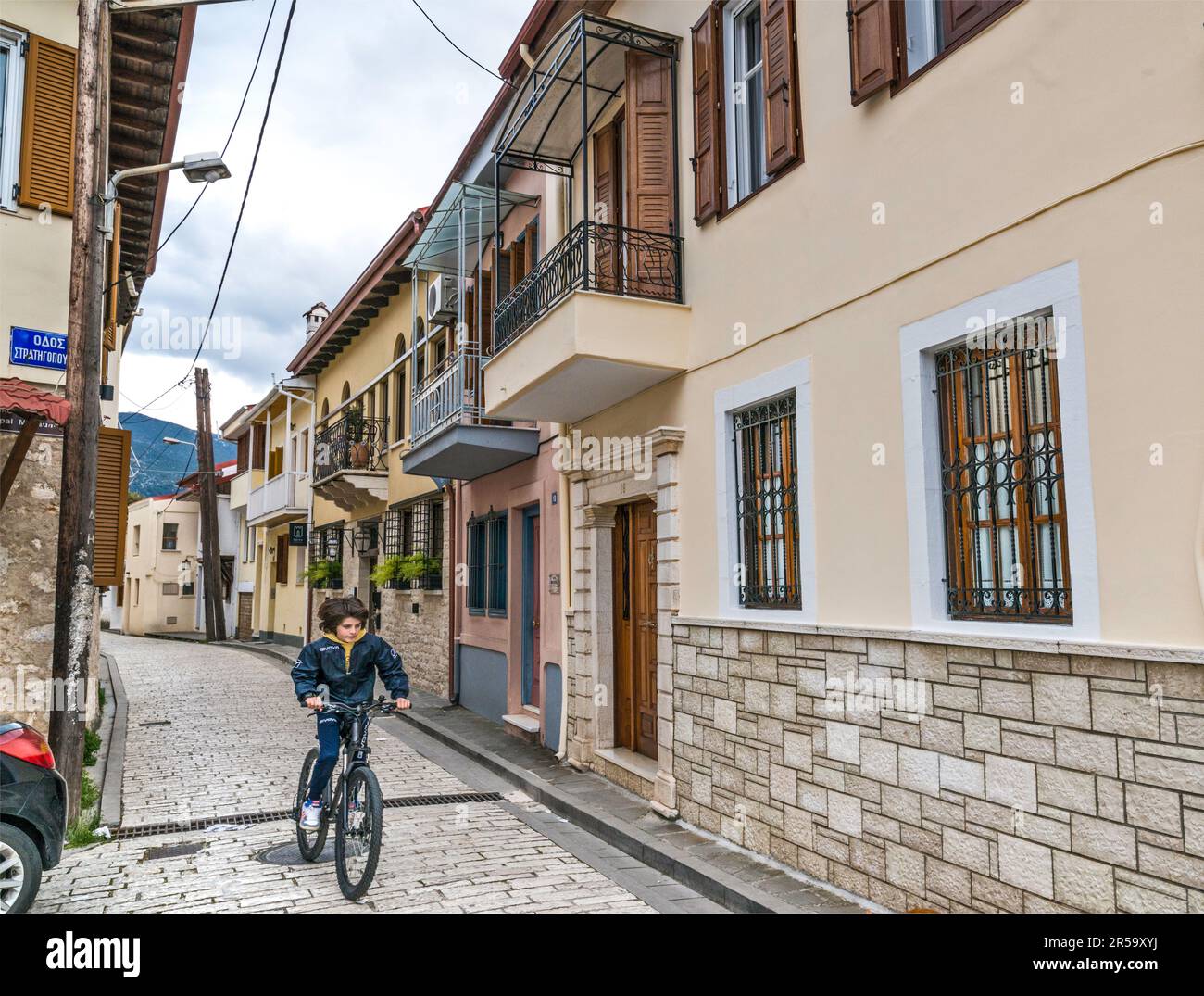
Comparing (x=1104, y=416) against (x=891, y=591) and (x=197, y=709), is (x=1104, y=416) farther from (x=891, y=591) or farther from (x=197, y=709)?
(x=197, y=709)

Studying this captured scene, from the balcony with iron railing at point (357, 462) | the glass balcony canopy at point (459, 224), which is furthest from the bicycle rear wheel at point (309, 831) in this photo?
the balcony with iron railing at point (357, 462)

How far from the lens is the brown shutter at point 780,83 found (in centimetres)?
621

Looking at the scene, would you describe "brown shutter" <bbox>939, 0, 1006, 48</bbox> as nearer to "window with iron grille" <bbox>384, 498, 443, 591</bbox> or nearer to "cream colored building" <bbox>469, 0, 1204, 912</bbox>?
"cream colored building" <bbox>469, 0, 1204, 912</bbox>

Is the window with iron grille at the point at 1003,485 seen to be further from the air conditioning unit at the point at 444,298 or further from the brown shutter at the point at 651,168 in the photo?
the air conditioning unit at the point at 444,298

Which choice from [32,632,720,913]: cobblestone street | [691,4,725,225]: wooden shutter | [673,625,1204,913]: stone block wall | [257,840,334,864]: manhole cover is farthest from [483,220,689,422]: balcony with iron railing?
[257,840,334,864]: manhole cover

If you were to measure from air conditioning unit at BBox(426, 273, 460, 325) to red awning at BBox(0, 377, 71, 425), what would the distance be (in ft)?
24.6

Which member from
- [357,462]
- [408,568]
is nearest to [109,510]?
[408,568]

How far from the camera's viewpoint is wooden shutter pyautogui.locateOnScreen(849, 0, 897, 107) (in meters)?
5.30

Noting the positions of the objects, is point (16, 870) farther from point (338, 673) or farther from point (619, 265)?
point (619, 265)

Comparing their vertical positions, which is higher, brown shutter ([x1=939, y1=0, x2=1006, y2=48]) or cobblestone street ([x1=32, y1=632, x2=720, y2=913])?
brown shutter ([x1=939, y1=0, x2=1006, y2=48])

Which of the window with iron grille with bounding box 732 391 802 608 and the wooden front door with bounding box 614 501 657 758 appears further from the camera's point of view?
the wooden front door with bounding box 614 501 657 758

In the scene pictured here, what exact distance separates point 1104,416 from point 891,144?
2.21m

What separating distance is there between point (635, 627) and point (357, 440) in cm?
1128

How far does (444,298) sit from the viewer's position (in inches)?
578
